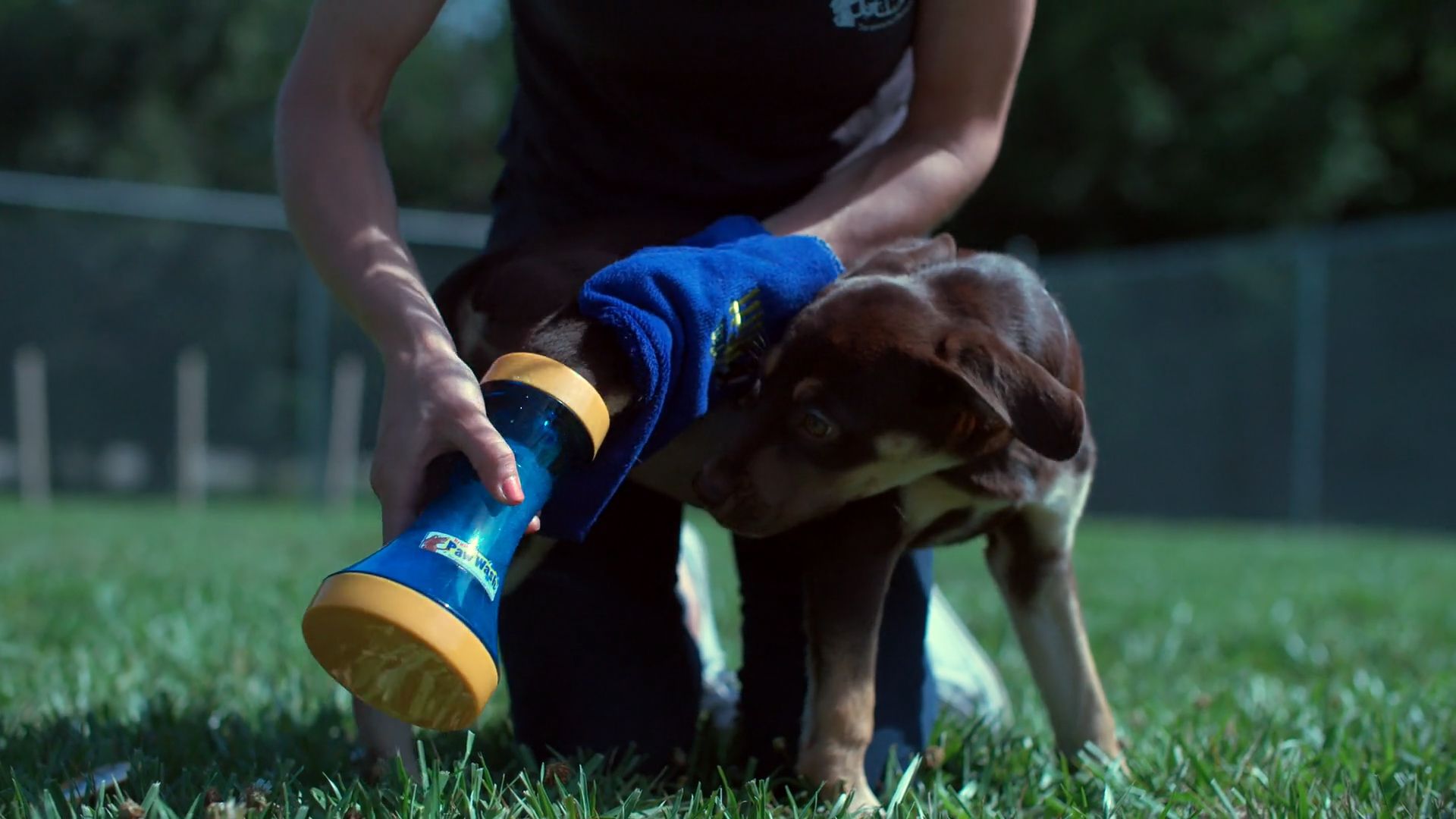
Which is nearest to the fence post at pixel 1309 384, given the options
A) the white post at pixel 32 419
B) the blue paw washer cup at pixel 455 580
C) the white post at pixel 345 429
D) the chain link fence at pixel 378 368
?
the chain link fence at pixel 378 368

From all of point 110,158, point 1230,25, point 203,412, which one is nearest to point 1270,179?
point 1230,25

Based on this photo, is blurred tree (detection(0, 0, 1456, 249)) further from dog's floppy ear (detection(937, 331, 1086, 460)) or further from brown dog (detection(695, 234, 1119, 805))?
dog's floppy ear (detection(937, 331, 1086, 460))

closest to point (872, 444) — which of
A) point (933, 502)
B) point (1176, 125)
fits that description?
point (933, 502)

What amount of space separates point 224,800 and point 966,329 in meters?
1.35

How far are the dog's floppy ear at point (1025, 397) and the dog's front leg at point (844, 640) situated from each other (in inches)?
13.7

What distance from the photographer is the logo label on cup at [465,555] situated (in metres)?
1.73

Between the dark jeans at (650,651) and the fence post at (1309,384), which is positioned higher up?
the dark jeans at (650,651)

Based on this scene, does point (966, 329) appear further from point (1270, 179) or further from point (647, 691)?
point (1270, 179)

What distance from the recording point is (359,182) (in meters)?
2.28

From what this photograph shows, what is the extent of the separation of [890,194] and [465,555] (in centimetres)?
124

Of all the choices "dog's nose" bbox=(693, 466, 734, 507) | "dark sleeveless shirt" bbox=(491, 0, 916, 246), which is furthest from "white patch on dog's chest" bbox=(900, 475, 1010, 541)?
"dark sleeveless shirt" bbox=(491, 0, 916, 246)

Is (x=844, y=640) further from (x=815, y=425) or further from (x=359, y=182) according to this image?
(x=359, y=182)

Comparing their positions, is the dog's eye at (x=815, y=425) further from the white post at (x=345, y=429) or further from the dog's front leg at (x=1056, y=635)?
the white post at (x=345, y=429)

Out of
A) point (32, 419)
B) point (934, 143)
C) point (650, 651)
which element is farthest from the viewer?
point (32, 419)
